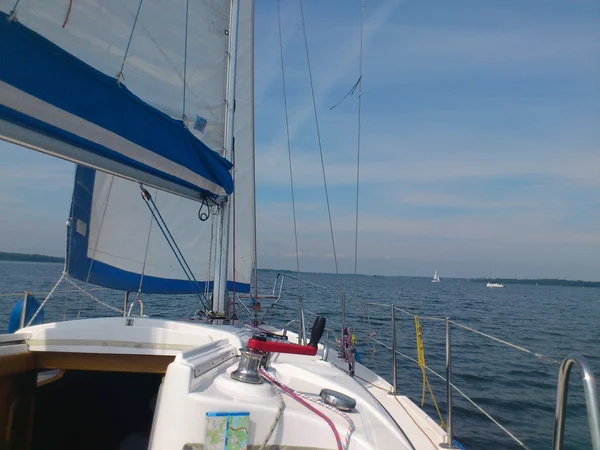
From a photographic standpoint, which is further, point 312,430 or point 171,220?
point 171,220

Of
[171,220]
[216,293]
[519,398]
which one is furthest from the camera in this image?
[519,398]

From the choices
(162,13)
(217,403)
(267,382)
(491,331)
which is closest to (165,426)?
(217,403)

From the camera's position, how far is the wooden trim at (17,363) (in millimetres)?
2359

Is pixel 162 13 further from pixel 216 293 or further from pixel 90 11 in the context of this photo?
pixel 216 293

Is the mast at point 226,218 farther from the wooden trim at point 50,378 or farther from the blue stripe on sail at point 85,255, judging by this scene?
the wooden trim at point 50,378

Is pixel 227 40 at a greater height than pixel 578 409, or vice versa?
pixel 227 40

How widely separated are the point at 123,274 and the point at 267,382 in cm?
315

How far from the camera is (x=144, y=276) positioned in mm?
4891

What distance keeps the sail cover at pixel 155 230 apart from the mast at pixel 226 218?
0.13 meters

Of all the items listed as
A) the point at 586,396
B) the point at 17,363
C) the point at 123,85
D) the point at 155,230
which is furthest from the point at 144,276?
the point at 586,396

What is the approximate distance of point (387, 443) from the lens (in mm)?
1938

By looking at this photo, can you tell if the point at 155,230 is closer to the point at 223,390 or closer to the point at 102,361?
the point at 102,361

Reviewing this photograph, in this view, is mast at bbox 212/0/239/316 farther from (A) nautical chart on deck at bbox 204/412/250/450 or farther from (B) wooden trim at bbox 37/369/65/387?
(A) nautical chart on deck at bbox 204/412/250/450

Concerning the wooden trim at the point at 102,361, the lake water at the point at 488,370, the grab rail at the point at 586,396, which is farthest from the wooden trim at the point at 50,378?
the grab rail at the point at 586,396
